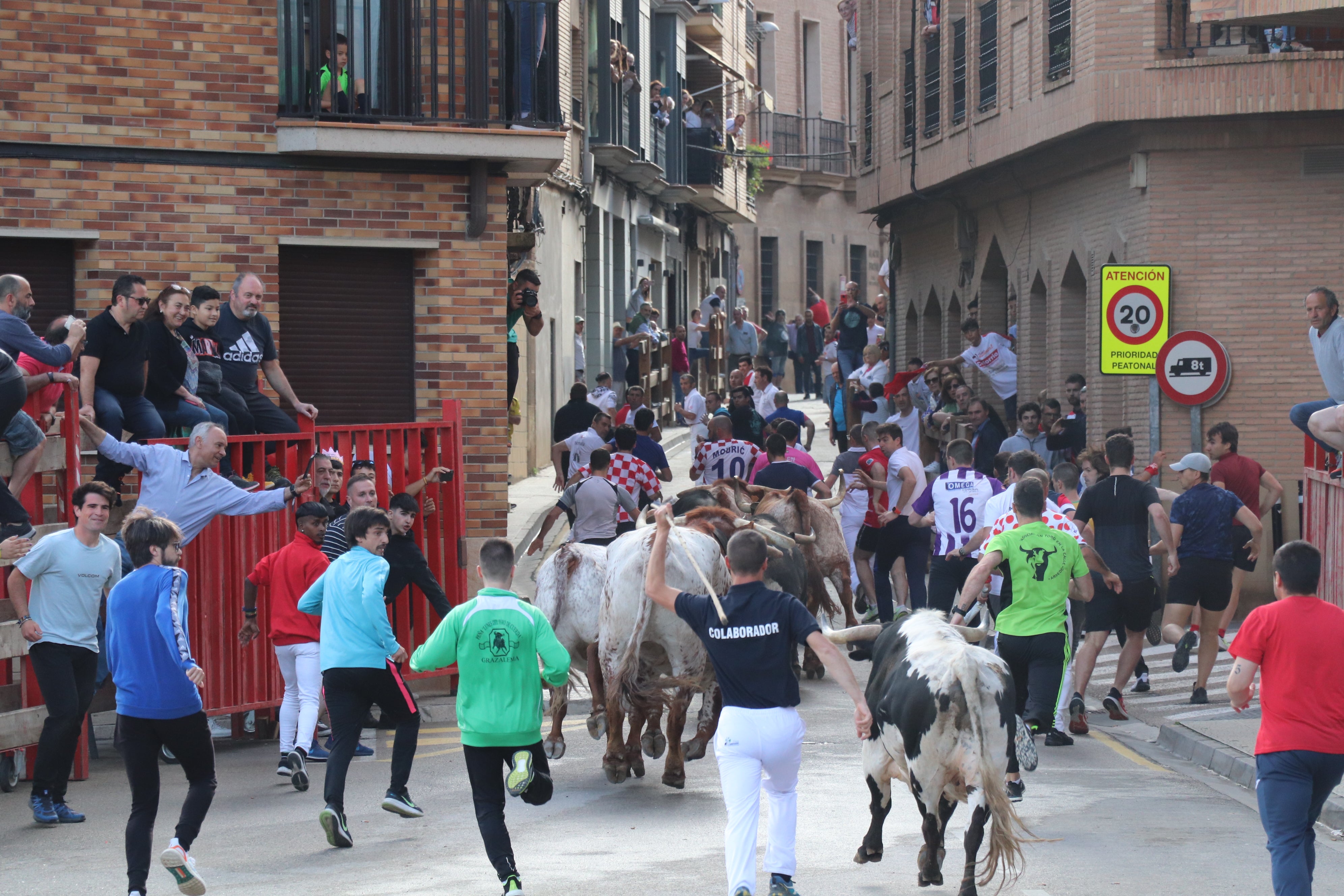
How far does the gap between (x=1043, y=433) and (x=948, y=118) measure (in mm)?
9873

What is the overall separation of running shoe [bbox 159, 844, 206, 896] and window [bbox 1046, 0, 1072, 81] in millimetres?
15632

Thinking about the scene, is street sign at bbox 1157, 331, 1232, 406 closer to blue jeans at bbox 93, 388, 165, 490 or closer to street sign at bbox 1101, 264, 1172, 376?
street sign at bbox 1101, 264, 1172, 376

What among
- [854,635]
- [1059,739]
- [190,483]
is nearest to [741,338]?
[1059,739]

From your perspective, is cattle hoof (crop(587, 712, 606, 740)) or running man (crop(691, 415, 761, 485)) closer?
cattle hoof (crop(587, 712, 606, 740))

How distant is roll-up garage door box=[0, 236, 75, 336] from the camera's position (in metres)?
14.4

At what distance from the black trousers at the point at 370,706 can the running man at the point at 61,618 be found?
4.97 feet

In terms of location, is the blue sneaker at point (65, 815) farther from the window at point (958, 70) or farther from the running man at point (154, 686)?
the window at point (958, 70)

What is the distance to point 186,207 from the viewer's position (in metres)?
14.5

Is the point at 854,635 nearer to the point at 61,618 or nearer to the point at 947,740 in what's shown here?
the point at 947,740

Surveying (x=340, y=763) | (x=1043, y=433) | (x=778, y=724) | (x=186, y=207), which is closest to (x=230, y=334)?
(x=186, y=207)

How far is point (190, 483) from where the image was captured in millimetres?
11195

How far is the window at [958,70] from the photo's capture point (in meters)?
26.0

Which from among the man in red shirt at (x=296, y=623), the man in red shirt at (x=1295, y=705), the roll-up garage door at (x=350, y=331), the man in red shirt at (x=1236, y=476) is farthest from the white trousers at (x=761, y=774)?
the roll-up garage door at (x=350, y=331)

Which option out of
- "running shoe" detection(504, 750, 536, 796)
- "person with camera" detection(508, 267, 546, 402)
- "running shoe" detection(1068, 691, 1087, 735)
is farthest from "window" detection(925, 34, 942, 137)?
"running shoe" detection(504, 750, 536, 796)
